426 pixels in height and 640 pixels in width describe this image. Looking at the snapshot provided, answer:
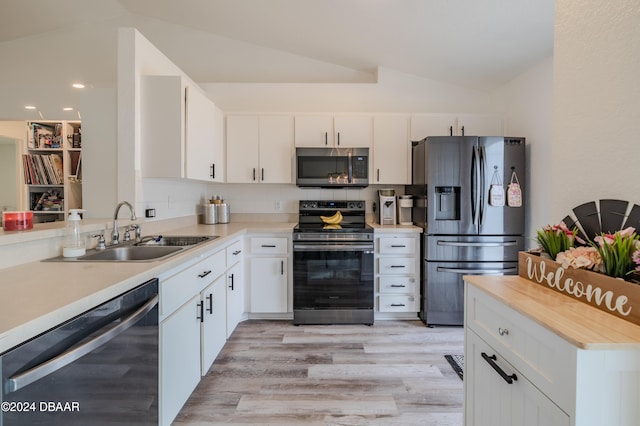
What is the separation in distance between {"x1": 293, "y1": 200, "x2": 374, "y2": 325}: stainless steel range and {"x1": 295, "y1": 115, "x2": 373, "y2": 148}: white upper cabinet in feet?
3.24

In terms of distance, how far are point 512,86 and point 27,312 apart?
13.1 feet

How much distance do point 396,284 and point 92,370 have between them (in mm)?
2533

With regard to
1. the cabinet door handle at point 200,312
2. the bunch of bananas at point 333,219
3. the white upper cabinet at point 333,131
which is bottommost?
the cabinet door handle at point 200,312

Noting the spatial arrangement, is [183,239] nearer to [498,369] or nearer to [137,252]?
[137,252]

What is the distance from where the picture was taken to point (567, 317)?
0.85 meters

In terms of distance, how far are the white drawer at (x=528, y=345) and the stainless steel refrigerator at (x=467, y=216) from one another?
174 centimetres

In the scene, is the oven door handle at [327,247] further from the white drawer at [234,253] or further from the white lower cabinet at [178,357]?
the white lower cabinet at [178,357]

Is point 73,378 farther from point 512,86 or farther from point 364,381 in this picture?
point 512,86

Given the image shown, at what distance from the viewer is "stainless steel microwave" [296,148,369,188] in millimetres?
3180

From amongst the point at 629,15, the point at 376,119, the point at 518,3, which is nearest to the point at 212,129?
the point at 376,119

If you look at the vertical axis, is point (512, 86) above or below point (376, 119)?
above

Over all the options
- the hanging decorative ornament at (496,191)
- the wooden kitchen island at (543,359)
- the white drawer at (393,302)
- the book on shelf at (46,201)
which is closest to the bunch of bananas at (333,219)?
the white drawer at (393,302)

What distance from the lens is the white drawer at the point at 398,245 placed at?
300 centimetres

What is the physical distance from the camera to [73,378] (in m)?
0.90
